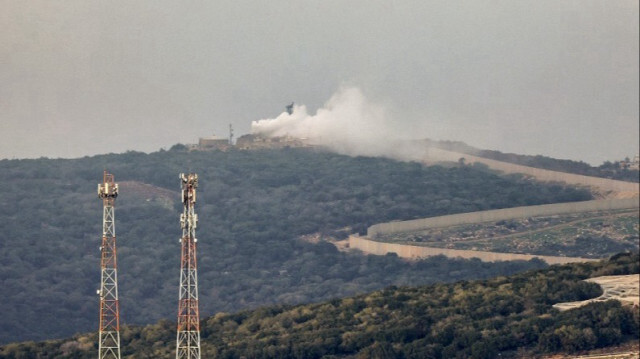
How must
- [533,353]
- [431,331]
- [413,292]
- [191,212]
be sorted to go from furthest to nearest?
1. [413,292]
2. [431,331]
3. [533,353]
4. [191,212]

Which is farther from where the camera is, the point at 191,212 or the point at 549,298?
the point at 549,298

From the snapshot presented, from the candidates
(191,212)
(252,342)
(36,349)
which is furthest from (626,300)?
(191,212)

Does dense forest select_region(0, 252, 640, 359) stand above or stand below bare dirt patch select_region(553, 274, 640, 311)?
below

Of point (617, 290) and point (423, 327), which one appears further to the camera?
point (617, 290)

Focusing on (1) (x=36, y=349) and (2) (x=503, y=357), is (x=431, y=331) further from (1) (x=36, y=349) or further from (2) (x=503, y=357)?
(1) (x=36, y=349)

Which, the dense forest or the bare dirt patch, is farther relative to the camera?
the bare dirt patch

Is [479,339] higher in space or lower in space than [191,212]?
lower

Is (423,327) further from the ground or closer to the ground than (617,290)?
closer to the ground

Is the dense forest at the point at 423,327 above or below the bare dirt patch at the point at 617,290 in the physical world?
below
